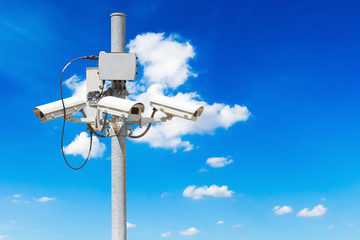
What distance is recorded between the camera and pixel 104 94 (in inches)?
413

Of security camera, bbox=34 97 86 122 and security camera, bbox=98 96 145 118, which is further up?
security camera, bbox=34 97 86 122

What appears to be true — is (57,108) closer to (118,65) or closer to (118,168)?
(118,65)

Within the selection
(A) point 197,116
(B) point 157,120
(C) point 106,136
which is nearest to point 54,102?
(C) point 106,136

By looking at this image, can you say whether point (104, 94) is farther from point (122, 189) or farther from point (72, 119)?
point (122, 189)

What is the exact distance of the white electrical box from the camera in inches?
398

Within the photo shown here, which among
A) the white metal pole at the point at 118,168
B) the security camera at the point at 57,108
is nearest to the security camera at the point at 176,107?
the white metal pole at the point at 118,168

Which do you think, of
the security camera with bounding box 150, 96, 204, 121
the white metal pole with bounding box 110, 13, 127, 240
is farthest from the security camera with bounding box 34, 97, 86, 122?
the security camera with bounding box 150, 96, 204, 121

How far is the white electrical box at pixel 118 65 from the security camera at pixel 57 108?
0.95 metres

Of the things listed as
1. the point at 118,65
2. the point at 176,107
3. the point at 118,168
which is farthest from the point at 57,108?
the point at 176,107

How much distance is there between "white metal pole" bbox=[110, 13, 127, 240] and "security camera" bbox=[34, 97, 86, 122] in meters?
0.99

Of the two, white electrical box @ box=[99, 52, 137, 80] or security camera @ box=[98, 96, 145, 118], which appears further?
white electrical box @ box=[99, 52, 137, 80]

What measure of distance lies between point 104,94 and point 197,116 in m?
2.01

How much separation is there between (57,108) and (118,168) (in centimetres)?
176

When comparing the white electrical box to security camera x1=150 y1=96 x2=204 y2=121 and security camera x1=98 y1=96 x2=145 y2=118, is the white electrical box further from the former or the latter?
security camera x1=150 y1=96 x2=204 y2=121
